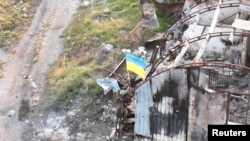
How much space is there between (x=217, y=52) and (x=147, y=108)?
2.35m

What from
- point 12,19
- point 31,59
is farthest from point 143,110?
point 12,19

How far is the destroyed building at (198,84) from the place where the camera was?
10.1 m

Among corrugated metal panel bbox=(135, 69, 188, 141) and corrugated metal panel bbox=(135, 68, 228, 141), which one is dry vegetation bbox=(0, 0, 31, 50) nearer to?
corrugated metal panel bbox=(135, 69, 188, 141)

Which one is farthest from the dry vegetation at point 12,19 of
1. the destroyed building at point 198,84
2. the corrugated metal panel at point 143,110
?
the corrugated metal panel at point 143,110

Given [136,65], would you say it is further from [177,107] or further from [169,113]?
[177,107]

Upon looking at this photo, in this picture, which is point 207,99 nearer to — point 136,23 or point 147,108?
point 147,108

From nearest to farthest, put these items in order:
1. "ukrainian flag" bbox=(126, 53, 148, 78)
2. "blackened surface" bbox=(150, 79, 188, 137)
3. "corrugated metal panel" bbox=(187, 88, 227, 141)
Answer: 1. "corrugated metal panel" bbox=(187, 88, 227, 141)
2. "blackened surface" bbox=(150, 79, 188, 137)
3. "ukrainian flag" bbox=(126, 53, 148, 78)

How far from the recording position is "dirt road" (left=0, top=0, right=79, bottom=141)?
564 inches

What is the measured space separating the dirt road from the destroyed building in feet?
12.6

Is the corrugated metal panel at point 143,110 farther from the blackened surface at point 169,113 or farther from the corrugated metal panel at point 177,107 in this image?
the blackened surface at point 169,113

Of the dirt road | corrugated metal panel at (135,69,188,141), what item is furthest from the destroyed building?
the dirt road

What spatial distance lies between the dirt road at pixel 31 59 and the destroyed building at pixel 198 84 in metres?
3.83

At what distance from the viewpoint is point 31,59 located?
56.2 feet

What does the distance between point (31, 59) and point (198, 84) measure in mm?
8817
